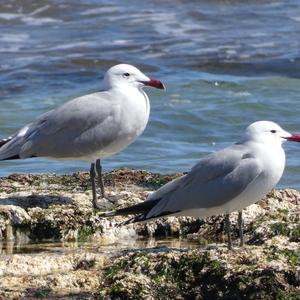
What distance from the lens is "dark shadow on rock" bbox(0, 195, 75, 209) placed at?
Result: 7.82 metres

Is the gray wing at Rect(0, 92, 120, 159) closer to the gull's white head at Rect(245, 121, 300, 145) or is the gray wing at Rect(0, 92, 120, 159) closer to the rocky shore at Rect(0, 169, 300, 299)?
the rocky shore at Rect(0, 169, 300, 299)

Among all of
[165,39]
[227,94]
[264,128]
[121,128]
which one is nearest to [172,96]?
[227,94]

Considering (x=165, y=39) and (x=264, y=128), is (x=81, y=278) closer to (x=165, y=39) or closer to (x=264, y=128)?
(x=264, y=128)

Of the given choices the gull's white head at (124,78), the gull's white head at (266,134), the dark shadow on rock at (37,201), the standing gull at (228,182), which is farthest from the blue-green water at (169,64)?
the standing gull at (228,182)

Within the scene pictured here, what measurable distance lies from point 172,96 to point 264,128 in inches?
399

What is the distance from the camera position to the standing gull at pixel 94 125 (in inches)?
324

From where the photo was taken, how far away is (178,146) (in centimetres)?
1372

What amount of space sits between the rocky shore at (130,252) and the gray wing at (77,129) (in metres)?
0.34

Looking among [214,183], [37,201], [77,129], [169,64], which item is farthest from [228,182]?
[169,64]

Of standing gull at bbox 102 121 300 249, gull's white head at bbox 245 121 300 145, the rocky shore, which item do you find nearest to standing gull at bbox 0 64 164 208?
the rocky shore

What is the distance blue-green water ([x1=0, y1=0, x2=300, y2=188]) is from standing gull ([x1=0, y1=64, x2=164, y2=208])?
10.6 ft

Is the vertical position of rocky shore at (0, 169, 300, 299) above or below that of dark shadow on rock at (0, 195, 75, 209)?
below

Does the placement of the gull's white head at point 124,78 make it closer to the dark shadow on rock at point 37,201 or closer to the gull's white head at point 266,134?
the dark shadow on rock at point 37,201

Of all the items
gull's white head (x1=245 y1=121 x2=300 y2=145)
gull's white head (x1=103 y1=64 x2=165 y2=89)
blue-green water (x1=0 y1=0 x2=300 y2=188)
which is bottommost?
blue-green water (x1=0 y1=0 x2=300 y2=188)
